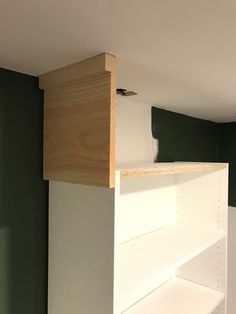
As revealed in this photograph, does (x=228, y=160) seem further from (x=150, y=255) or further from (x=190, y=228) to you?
(x=150, y=255)

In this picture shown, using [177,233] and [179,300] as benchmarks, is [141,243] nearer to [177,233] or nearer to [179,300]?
[177,233]

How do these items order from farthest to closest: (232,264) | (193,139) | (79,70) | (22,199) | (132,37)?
(232,264)
(193,139)
(22,199)
(79,70)
(132,37)

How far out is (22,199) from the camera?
916 mm

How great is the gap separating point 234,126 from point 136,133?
1099 mm

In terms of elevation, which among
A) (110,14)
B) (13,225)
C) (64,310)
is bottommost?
(64,310)

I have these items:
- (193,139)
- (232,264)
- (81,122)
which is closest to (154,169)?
(81,122)

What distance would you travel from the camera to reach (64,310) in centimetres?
93

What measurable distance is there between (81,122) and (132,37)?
29 cm

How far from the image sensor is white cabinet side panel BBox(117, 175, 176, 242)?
4.03 ft

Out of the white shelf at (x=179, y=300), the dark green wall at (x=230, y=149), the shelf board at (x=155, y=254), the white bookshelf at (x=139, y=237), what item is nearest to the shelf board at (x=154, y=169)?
the white bookshelf at (x=139, y=237)

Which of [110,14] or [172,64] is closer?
[110,14]

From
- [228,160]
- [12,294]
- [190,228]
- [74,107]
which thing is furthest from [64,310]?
[228,160]

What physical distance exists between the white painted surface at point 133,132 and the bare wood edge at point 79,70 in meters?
0.39

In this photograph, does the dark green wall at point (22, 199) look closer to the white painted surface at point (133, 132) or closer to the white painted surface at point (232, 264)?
the white painted surface at point (133, 132)
